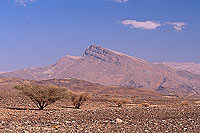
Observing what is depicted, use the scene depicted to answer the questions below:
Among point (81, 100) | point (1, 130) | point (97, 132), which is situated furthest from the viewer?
point (81, 100)

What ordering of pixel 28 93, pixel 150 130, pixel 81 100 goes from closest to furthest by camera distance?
pixel 150 130 → pixel 28 93 → pixel 81 100

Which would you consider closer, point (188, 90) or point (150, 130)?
point (150, 130)

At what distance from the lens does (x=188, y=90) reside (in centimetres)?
16812

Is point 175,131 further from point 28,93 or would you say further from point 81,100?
point 81,100

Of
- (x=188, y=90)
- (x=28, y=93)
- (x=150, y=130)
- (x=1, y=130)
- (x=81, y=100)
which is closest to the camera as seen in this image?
(x=1, y=130)

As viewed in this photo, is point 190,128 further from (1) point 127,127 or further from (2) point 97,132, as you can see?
(2) point 97,132

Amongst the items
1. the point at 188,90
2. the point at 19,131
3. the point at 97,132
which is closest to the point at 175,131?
the point at 97,132

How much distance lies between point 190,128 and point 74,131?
6156mm

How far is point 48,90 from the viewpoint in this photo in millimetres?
28859

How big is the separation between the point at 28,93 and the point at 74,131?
14.8 meters

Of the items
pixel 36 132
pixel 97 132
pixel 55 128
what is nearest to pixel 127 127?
pixel 97 132

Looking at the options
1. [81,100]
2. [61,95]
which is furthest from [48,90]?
[81,100]

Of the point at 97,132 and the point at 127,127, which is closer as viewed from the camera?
the point at 97,132

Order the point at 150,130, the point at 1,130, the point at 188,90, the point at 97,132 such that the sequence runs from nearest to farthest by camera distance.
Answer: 1. the point at 1,130
2. the point at 97,132
3. the point at 150,130
4. the point at 188,90
